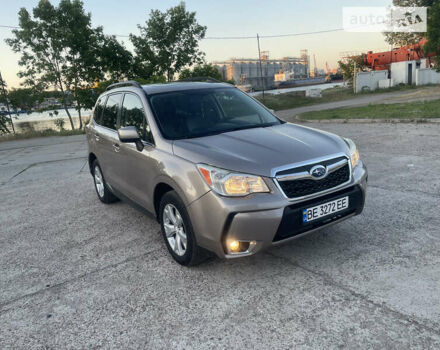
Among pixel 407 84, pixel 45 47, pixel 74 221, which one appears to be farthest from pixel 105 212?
pixel 407 84

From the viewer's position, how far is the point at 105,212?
5.54m

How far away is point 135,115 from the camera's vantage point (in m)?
4.26

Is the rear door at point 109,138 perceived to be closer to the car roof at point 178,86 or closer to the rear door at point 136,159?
the rear door at point 136,159

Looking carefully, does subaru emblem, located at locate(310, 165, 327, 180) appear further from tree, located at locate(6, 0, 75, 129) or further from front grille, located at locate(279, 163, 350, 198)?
tree, located at locate(6, 0, 75, 129)

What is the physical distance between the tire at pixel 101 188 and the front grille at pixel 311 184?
336 centimetres

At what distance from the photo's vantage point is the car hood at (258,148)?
3.02 metres

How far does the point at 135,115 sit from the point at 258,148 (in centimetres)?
171

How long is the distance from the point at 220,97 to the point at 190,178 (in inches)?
65.7

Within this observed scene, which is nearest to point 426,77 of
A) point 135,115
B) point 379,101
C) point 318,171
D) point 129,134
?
point 379,101

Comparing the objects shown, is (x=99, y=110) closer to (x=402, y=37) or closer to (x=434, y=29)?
(x=434, y=29)

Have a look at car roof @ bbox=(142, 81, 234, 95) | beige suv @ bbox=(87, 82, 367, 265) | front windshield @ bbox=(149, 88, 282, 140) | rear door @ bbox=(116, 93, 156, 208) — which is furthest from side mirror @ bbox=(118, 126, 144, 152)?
car roof @ bbox=(142, 81, 234, 95)

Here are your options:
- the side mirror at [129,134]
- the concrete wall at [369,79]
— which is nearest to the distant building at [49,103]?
the concrete wall at [369,79]

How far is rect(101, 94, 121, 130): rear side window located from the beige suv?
0.94 feet

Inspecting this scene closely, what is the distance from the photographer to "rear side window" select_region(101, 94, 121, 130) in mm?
4858
